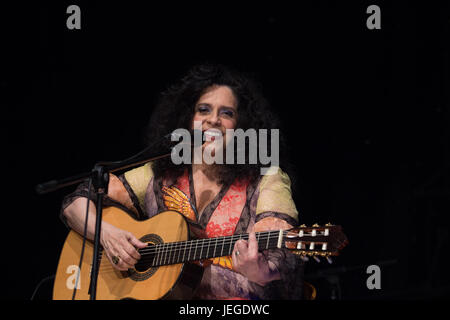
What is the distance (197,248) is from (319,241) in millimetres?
653

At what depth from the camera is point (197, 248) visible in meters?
2.54

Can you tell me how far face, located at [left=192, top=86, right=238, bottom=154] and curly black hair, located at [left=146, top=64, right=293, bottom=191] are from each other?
5cm

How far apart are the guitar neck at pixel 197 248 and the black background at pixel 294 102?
54.9 inches

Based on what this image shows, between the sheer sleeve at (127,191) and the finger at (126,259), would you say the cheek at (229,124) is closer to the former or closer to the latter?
the sheer sleeve at (127,191)

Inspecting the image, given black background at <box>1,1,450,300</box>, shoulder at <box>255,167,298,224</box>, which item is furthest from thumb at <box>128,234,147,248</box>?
black background at <box>1,1,450,300</box>

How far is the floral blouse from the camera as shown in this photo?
106 inches

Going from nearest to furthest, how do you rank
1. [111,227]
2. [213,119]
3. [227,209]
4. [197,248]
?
[197,248], [111,227], [227,209], [213,119]

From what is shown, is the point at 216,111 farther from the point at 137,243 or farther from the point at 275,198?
the point at 137,243

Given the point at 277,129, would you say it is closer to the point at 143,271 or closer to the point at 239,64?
the point at 239,64

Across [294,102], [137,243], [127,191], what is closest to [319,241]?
[137,243]

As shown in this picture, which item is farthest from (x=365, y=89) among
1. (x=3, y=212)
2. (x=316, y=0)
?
(x=3, y=212)

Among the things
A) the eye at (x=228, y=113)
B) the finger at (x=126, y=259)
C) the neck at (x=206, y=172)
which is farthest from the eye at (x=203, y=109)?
the finger at (x=126, y=259)
